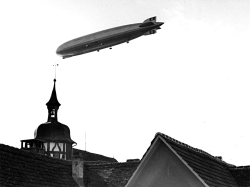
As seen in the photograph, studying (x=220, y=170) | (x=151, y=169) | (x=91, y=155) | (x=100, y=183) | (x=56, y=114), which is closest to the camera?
(x=151, y=169)

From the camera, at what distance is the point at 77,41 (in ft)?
150

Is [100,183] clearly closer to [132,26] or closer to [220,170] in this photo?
[220,170]

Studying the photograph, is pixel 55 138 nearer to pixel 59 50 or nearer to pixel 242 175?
pixel 59 50

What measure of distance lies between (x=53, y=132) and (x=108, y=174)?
93.3ft

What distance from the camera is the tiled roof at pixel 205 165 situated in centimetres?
1769

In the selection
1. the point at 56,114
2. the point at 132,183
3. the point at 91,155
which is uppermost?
the point at 56,114

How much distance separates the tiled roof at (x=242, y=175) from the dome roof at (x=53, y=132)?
36414mm

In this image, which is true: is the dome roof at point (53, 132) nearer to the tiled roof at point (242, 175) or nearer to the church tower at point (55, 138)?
the church tower at point (55, 138)

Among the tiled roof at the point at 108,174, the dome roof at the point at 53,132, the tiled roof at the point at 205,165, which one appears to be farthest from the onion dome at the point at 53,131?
the tiled roof at the point at 205,165

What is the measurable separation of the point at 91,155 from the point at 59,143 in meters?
9.64

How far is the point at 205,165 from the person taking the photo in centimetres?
1977

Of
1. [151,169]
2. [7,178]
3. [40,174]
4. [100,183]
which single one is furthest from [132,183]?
[100,183]

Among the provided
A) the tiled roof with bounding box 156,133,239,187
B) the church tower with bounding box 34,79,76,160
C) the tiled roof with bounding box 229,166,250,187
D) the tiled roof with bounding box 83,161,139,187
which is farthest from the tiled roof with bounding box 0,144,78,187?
the church tower with bounding box 34,79,76,160

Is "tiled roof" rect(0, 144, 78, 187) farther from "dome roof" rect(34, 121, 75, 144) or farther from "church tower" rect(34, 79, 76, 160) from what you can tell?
"dome roof" rect(34, 121, 75, 144)
